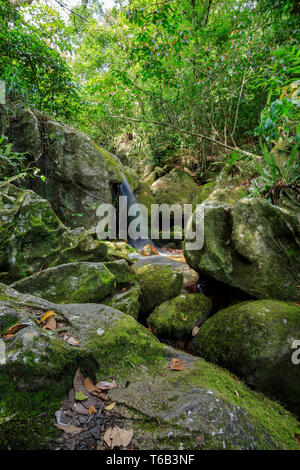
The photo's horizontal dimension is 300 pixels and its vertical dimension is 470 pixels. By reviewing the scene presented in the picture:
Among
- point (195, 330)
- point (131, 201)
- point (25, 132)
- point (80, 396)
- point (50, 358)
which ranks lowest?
point (195, 330)

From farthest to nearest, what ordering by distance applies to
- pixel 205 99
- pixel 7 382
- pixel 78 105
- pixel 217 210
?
pixel 205 99
pixel 78 105
pixel 217 210
pixel 7 382

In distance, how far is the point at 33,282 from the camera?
2.67 meters

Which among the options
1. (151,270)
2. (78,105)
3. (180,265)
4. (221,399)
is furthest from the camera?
(78,105)

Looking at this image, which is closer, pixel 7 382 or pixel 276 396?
pixel 7 382

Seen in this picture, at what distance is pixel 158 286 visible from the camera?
133 inches

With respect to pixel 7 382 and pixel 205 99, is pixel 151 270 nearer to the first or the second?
pixel 7 382

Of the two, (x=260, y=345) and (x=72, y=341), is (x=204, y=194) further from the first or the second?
(x=72, y=341)

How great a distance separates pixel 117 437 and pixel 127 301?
1.86 meters

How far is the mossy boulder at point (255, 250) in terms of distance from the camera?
9.50 feet

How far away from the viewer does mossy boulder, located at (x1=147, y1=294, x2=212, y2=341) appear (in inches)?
110

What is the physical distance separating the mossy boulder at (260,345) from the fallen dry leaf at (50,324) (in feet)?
5.27

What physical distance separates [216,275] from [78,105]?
6007 mm

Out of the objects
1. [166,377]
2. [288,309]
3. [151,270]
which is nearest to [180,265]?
[151,270]

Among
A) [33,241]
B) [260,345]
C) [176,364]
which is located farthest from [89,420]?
[33,241]
